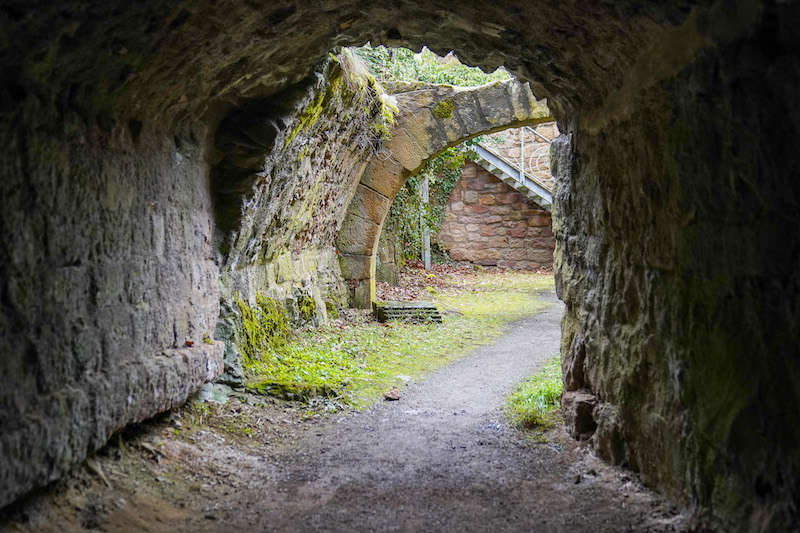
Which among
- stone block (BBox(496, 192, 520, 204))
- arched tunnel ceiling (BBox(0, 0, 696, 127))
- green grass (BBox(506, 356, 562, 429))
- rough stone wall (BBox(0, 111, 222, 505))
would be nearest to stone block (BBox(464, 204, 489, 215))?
stone block (BBox(496, 192, 520, 204))

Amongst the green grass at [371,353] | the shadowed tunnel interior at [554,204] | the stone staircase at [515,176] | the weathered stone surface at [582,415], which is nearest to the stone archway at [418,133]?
the green grass at [371,353]

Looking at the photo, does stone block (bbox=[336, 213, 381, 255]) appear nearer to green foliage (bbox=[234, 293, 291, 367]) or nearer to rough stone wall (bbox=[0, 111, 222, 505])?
green foliage (bbox=[234, 293, 291, 367])

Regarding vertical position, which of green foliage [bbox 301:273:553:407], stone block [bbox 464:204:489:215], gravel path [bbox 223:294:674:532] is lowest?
gravel path [bbox 223:294:674:532]

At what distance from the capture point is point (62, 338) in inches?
87.4

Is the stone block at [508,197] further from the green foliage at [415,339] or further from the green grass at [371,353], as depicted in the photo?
the green grass at [371,353]

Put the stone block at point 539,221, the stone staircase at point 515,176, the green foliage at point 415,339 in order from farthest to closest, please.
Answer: the stone block at point 539,221 → the stone staircase at point 515,176 → the green foliage at point 415,339

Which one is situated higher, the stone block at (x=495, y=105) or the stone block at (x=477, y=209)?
the stone block at (x=495, y=105)

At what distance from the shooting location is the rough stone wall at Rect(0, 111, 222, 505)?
77.2 inches

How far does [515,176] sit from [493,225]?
1.23 metres

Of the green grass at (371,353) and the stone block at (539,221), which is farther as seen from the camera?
the stone block at (539,221)

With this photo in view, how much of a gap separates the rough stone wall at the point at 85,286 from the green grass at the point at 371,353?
1280 mm

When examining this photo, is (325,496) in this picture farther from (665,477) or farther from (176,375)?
(665,477)

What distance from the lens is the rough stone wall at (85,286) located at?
77.2 inches

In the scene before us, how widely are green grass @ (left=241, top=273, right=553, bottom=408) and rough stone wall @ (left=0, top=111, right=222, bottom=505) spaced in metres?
1.28
